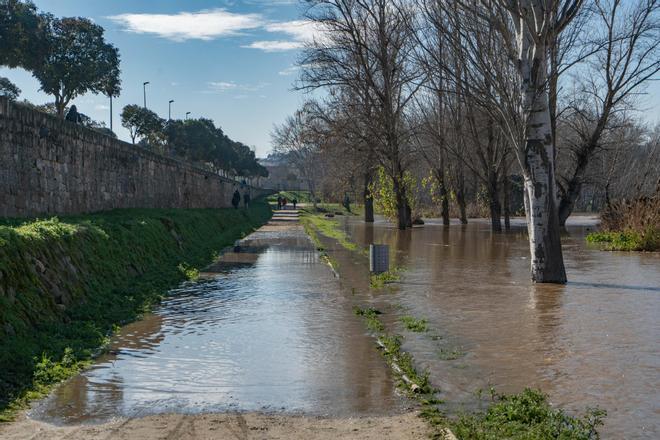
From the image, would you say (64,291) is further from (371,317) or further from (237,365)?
(371,317)

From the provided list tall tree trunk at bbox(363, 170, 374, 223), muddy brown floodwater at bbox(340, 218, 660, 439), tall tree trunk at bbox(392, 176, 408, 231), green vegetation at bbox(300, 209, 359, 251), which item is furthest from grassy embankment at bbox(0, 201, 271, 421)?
tall tree trunk at bbox(363, 170, 374, 223)

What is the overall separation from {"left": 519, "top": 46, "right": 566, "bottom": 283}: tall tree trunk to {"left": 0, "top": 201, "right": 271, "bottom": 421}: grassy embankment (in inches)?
293

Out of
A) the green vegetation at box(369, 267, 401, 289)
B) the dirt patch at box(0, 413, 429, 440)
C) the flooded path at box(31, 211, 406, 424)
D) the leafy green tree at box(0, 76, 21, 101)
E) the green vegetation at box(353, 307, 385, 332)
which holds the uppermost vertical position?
the leafy green tree at box(0, 76, 21, 101)

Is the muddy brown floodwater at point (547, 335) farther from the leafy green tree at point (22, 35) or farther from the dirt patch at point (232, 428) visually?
the leafy green tree at point (22, 35)

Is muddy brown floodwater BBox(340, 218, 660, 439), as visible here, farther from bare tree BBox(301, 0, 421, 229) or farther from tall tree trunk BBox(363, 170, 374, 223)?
tall tree trunk BBox(363, 170, 374, 223)

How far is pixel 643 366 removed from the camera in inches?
284

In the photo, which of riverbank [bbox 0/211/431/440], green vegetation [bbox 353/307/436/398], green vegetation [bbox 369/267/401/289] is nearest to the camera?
riverbank [bbox 0/211/431/440]

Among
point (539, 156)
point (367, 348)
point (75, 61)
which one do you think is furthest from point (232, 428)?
point (75, 61)

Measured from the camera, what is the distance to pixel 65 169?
18.2 metres

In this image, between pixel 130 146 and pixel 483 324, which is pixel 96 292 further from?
pixel 130 146

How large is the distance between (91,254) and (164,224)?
975 cm

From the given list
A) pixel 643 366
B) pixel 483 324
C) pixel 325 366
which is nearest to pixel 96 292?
pixel 325 366

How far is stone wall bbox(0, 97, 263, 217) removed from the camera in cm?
1483

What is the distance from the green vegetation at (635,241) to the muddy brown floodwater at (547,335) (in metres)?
3.75
